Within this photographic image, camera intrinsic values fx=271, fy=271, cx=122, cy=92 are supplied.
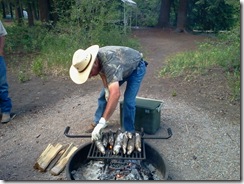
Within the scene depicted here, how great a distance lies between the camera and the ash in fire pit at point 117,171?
7.05 feet

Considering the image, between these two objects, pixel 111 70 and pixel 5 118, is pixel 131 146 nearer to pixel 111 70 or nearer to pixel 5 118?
pixel 111 70

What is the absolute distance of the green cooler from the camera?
2809mm

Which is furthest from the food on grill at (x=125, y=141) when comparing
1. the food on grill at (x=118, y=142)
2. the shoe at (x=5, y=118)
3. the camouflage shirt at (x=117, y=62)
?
the shoe at (x=5, y=118)

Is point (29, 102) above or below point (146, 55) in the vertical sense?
below

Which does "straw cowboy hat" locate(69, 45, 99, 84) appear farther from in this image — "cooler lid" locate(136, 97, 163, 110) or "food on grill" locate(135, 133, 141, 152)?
"cooler lid" locate(136, 97, 163, 110)

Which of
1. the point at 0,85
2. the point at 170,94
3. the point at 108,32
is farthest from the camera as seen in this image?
the point at 108,32

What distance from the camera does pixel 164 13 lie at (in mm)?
3318

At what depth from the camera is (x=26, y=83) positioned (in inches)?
194

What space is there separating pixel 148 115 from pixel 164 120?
475 mm

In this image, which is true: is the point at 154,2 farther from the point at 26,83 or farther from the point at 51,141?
the point at 26,83

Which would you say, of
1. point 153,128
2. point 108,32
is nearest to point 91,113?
point 153,128

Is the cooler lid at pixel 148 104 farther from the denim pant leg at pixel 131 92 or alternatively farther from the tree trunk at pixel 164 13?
the tree trunk at pixel 164 13

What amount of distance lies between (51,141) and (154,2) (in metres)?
2.04

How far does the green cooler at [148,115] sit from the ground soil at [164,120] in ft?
0.51
